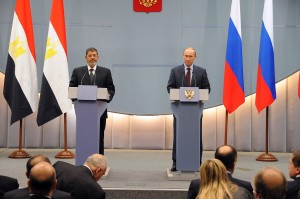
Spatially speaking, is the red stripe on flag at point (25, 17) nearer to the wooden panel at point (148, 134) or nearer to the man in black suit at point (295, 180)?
the wooden panel at point (148, 134)

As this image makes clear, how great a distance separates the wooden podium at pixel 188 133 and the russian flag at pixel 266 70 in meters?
2.02

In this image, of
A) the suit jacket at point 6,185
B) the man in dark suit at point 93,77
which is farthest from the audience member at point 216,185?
the man in dark suit at point 93,77

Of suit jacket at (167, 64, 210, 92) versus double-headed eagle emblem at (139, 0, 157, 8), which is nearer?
suit jacket at (167, 64, 210, 92)

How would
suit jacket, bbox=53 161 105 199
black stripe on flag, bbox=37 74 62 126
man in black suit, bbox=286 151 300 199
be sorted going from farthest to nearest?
1. black stripe on flag, bbox=37 74 62 126
2. suit jacket, bbox=53 161 105 199
3. man in black suit, bbox=286 151 300 199

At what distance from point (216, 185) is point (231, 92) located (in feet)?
15.3

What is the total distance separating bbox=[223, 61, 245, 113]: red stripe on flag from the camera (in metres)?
7.21

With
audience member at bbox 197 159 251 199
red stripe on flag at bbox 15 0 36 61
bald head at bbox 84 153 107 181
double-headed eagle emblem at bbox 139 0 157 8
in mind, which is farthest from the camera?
double-headed eagle emblem at bbox 139 0 157 8

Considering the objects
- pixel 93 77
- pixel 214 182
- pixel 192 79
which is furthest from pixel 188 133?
pixel 214 182

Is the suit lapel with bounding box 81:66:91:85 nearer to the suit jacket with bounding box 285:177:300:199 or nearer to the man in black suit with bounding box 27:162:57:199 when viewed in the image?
the suit jacket with bounding box 285:177:300:199

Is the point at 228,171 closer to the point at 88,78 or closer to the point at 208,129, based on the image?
the point at 88,78

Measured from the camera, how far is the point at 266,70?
7172 mm

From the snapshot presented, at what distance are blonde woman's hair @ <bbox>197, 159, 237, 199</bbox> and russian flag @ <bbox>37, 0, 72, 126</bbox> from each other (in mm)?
4510

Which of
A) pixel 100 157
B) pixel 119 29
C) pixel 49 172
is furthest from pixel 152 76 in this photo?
pixel 49 172

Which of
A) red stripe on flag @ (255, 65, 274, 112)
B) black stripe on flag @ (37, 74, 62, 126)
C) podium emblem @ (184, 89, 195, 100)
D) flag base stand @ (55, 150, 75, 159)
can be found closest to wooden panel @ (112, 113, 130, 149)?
flag base stand @ (55, 150, 75, 159)
